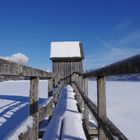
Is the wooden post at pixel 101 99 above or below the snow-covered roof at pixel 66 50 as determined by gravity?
below

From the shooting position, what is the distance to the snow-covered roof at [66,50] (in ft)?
95.9

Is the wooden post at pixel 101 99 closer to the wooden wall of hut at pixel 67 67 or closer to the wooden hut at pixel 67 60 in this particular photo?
the wooden hut at pixel 67 60

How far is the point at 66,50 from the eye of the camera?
99.8ft

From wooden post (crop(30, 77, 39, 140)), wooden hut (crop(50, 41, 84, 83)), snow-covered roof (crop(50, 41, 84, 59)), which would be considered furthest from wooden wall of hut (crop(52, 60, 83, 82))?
wooden post (crop(30, 77, 39, 140))

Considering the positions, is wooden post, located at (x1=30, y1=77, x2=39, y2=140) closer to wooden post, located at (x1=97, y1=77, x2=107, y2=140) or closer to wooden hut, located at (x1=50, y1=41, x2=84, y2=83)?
wooden post, located at (x1=97, y1=77, x2=107, y2=140)

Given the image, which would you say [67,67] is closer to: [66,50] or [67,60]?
[67,60]

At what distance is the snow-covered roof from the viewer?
29219 mm

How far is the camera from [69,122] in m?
4.21

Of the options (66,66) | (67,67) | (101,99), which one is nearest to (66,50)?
(66,66)

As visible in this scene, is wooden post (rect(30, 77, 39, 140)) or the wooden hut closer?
wooden post (rect(30, 77, 39, 140))

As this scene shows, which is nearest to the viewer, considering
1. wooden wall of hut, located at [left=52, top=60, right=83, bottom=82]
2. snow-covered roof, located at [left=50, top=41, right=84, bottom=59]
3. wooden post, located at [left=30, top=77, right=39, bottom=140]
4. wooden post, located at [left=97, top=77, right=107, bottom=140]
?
wooden post, located at [left=97, top=77, right=107, bottom=140]

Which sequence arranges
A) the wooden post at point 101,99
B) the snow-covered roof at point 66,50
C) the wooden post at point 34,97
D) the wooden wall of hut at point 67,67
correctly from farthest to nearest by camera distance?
the snow-covered roof at point 66,50, the wooden wall of hut at point 67,67, the wooden post at point 34,97, the wooden post at point 101,99

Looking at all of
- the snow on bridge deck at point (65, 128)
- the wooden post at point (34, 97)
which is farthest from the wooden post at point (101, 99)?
the wooden post at point (34, 97)

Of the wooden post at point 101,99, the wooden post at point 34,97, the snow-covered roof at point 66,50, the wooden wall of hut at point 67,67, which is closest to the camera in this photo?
the wooden post at point 101,99
